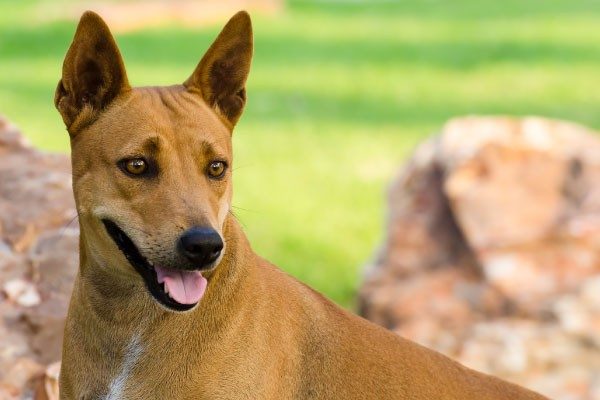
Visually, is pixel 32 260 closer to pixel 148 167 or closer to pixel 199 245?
pixel 148 167

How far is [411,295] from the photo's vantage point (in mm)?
8461

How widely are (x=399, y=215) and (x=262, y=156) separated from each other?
5.97 metres

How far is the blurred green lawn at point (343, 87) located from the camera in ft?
40.5

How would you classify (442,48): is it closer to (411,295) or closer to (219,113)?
(411,295)

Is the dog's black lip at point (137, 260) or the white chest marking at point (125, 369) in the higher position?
the dog's black lip at point (137, 260)

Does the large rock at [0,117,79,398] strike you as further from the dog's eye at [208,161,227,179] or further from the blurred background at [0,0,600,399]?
the blurred background at [0,0,600,399]

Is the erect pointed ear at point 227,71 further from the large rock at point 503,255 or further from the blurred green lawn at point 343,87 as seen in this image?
the blurred green lawn at point 343,87

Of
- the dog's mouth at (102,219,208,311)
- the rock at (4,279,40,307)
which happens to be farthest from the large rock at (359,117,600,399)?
the dog's mouth at (102,219,208,311)

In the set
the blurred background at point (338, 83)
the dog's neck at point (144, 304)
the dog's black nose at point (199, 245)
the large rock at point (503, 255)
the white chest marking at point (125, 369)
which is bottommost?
the blurred background at point (338, 83)

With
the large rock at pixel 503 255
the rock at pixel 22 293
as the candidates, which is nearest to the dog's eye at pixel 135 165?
the rock at pixel 22 293

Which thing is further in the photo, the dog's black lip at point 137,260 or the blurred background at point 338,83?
the blurred background at point 338,83

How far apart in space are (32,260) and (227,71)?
5.95 ft

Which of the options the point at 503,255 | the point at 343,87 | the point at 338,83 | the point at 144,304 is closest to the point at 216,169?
the point at 144,304

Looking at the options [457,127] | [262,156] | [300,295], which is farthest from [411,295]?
[262,156]
